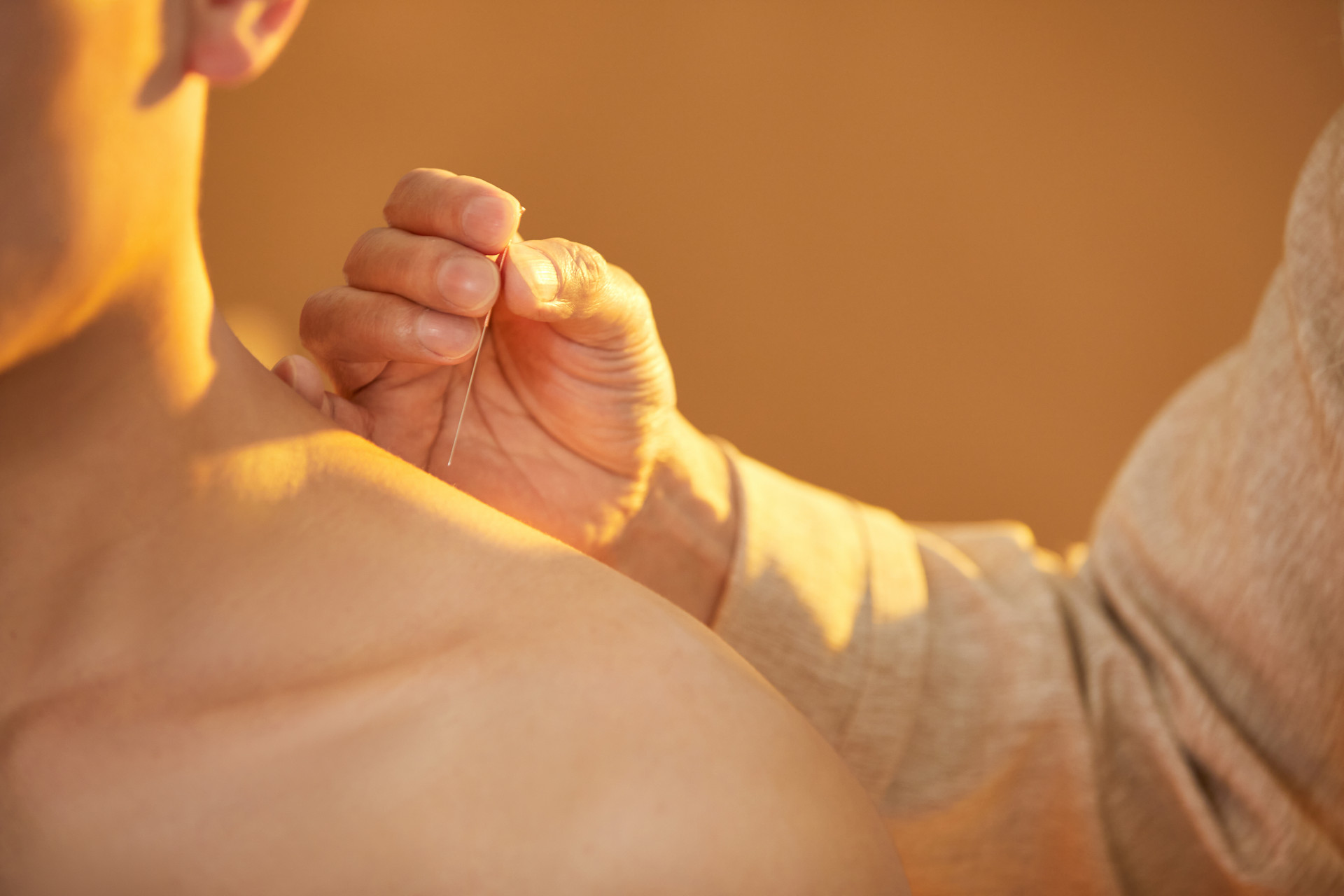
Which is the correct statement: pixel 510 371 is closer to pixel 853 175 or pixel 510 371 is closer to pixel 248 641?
pixel 248 641

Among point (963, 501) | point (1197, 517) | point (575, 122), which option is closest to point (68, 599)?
point (1197, 517)

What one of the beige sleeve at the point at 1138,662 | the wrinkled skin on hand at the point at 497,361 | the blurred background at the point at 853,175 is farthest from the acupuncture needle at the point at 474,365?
the blurred background at the point at 853,175

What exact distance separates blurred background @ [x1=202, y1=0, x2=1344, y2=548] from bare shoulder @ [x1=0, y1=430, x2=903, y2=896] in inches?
45.2

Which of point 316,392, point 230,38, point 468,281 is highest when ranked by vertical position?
point 230,38

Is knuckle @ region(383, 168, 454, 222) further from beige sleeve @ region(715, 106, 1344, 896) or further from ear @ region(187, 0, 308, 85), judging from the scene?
beige sleeve @ region(715, 106, 1344, 896)

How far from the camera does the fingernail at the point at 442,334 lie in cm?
68

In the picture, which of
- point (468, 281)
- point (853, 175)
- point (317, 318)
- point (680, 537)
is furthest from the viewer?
point (853, 175)

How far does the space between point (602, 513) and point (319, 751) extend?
352mm

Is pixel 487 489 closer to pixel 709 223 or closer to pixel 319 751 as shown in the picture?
pixel 319 751

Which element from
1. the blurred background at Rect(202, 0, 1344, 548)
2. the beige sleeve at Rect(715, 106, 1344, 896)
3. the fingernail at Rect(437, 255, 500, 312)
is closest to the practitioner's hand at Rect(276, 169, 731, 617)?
the fingernail at Rect(437, 255, 500, 312)

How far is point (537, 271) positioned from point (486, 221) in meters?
0.04

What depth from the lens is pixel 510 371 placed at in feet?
2.72

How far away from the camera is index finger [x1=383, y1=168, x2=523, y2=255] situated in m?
0.66

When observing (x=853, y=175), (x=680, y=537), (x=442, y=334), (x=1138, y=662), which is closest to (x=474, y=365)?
(x=442, y=334)
